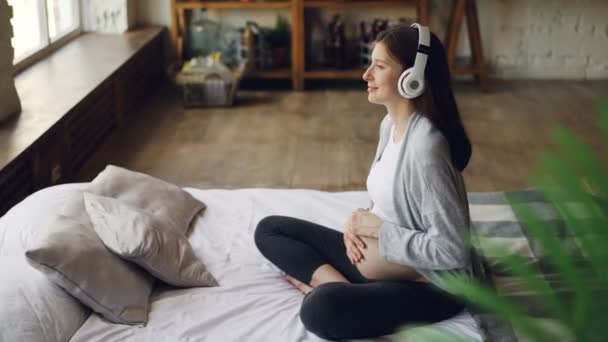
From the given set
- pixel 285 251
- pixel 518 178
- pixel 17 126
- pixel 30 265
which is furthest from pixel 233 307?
pixel 518 178

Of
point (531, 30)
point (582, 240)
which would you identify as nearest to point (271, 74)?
point (531, 30)

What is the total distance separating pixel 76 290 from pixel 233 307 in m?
0.43

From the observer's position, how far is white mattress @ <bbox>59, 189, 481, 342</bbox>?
2.12 metres

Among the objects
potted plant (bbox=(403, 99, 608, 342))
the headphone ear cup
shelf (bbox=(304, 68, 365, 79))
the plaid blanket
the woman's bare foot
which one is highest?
potted plant (bbox=(403, 99, 608, 342))

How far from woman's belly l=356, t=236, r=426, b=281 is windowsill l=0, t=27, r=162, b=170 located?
4.82 ft

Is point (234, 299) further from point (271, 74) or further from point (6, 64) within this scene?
point (271, 74)

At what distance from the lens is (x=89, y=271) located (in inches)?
83.4

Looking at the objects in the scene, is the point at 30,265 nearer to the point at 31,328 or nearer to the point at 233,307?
the point at 31,328

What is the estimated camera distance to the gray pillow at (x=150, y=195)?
272cm

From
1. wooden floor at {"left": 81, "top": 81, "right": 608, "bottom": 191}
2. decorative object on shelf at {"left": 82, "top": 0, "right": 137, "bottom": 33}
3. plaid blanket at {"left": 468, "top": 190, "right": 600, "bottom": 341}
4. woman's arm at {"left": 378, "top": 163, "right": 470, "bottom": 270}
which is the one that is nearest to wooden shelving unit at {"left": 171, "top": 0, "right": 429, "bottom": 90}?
wooden floor at {"left": 81, "top": 81, "right": 608, "bottom": 191}

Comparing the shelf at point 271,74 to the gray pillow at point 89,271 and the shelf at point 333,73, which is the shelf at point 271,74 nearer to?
the shelf at point 333,73

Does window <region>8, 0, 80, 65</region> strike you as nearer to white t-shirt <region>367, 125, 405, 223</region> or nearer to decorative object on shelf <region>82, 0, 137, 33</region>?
decorative object on shelf <region>82, 0, 137, 33</region>

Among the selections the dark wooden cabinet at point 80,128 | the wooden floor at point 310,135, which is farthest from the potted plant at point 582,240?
the wooden floor at point 310,135

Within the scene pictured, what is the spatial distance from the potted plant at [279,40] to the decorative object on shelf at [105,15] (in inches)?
40.1
